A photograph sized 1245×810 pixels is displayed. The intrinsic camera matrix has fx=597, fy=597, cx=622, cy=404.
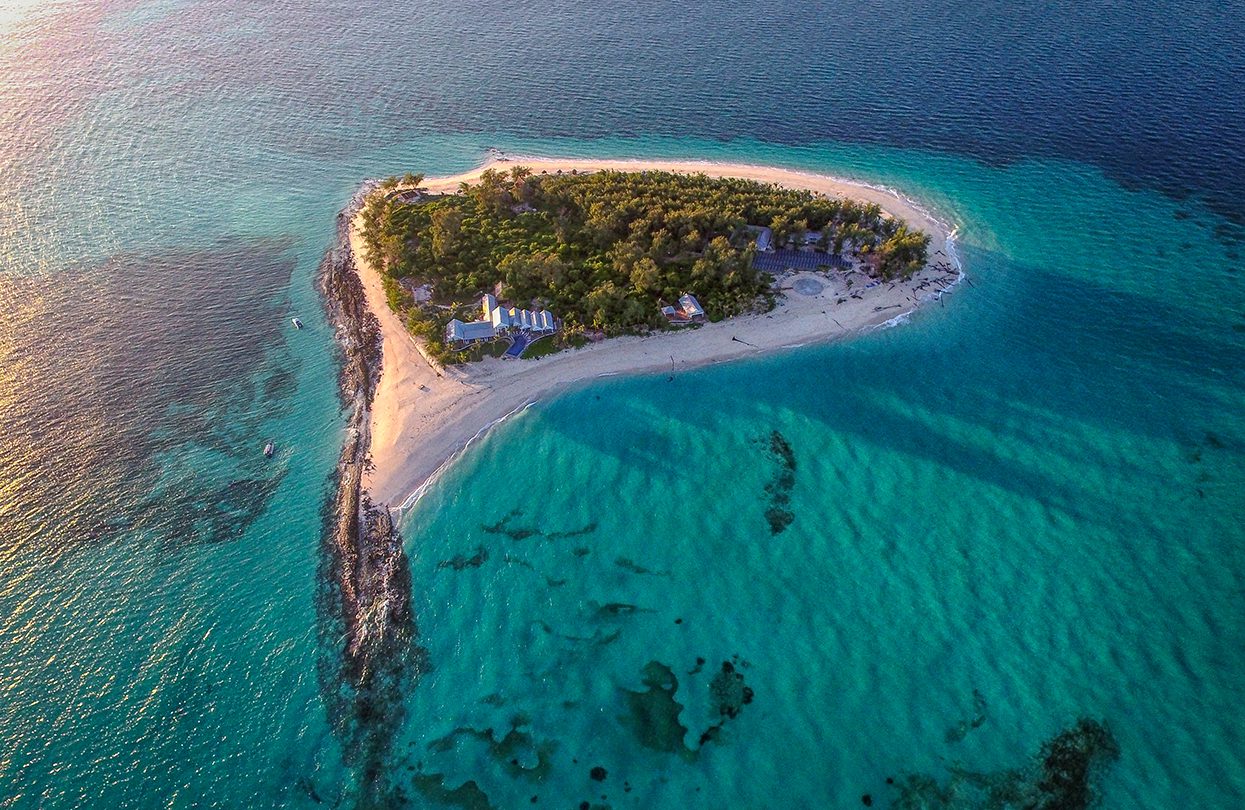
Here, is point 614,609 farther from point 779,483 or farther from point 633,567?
point 779,483

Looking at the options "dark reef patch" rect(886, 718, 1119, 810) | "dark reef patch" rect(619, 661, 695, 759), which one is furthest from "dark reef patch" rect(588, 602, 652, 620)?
"dark reef patch" rect(886, 718, 1119, 810)

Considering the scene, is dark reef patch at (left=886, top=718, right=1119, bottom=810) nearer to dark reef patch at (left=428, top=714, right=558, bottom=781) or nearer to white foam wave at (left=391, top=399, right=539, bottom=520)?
dark reef patch at (left=428, top=714, right=558, bottom=781)

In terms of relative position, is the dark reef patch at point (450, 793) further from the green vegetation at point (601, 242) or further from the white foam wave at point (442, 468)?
the green vegetation at point (601, 242)

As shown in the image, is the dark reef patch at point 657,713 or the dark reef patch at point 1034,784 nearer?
the dark reef patch at point 1034,784

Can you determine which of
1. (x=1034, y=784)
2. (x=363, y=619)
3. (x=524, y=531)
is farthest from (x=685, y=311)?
(x=1034, y=784)

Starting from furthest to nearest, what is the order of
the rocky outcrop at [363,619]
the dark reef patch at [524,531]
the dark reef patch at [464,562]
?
the dark reef patch at [524,531] → the dark reef patch at [464,562] → the rocky outcrop at [363,619]

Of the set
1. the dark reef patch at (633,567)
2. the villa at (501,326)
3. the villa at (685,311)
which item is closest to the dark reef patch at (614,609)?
the dark reef patch at (633,567)

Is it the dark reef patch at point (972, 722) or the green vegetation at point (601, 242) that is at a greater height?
the green vegetation at point (601, 242)

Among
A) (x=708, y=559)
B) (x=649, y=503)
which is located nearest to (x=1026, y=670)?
(x=708, y=559)
